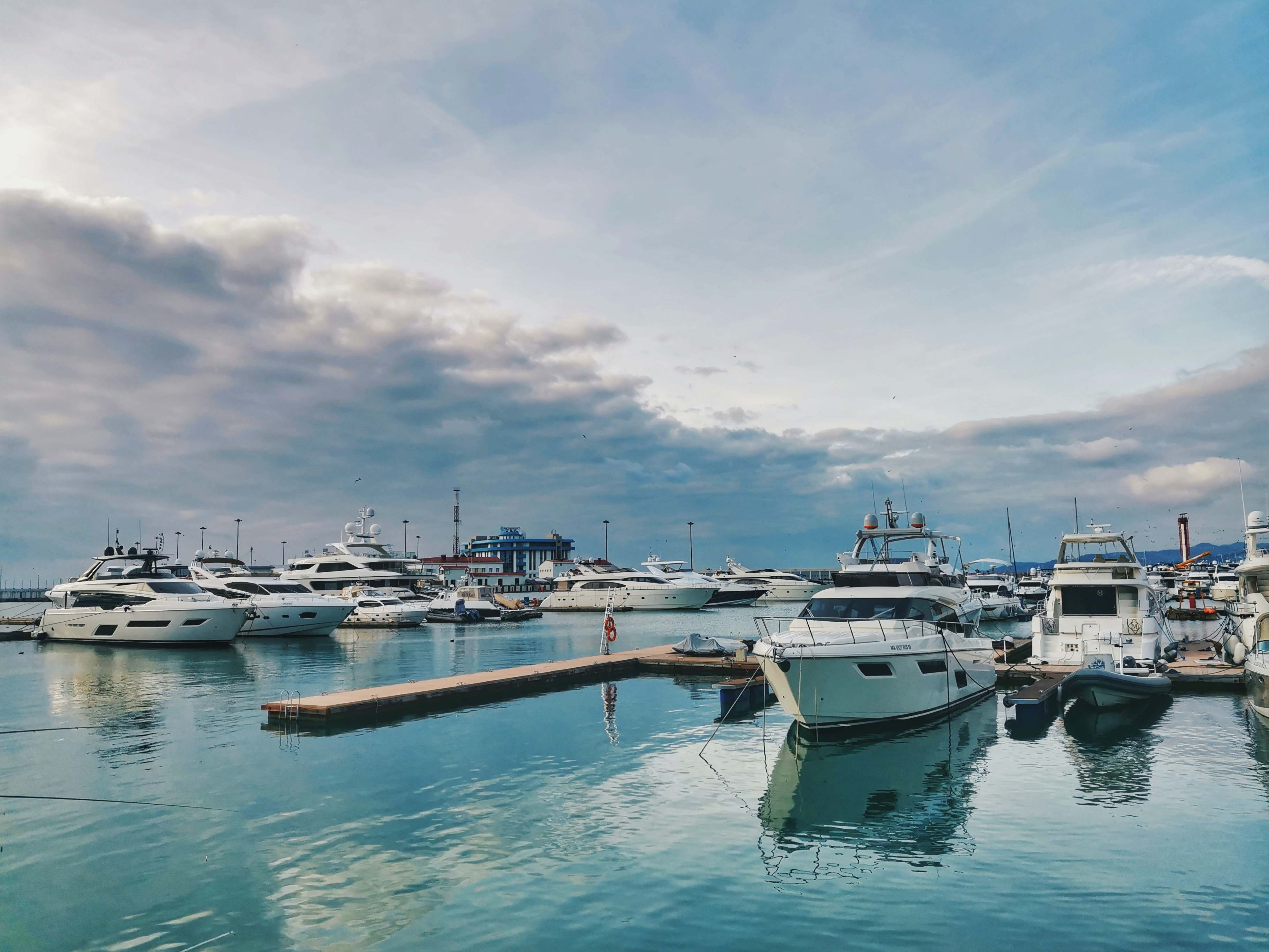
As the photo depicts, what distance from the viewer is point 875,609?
21484 mm

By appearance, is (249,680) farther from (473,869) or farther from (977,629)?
(977,629)

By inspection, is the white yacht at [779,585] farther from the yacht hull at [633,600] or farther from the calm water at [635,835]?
the calm water at [635,835]

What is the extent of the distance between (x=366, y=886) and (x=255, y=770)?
778cm

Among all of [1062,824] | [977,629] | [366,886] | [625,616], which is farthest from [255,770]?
[625,616]

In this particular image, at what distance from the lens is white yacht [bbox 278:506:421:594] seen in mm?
75125

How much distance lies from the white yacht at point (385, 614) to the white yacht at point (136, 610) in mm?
14139

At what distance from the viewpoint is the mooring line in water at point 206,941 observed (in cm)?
906

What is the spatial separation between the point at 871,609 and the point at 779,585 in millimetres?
85433

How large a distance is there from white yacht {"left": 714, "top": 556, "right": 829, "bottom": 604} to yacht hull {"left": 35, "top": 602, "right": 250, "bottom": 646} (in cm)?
6948

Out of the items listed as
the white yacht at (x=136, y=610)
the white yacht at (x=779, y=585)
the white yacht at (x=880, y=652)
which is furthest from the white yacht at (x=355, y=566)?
the white yacht at (x=880, y=652)

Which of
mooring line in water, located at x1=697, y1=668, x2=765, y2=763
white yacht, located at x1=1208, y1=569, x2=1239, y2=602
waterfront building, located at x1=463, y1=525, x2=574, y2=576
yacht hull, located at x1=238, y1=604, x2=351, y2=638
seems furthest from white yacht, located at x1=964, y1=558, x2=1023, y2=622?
waterfront building, located at x1=463, y1=525, x2=574, y2=576

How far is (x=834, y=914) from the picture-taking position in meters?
9.95

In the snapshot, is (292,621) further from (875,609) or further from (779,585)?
(779,585)

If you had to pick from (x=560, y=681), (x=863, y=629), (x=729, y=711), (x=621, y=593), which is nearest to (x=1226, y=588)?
(x=863, y=629)
